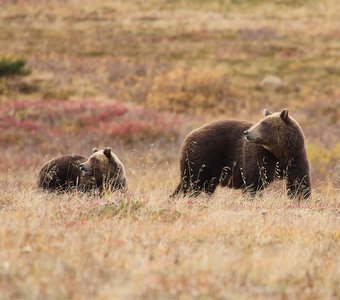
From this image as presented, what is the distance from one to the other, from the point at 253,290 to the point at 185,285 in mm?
514

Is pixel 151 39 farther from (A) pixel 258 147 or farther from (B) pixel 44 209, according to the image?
(B) pixel 44 209

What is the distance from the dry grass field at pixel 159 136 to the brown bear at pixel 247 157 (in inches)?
13.3

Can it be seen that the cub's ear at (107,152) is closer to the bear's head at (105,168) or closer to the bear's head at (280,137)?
the bear's head at (105,168)

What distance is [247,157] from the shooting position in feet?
32.4

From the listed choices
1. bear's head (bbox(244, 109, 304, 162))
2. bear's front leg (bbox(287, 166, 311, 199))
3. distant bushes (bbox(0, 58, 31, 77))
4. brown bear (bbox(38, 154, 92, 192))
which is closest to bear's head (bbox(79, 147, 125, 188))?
brown bear (bbox(38, 154, 92, 192))

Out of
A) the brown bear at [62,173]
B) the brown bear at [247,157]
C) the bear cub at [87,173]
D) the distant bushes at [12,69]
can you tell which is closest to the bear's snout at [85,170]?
the bear cub at [87,173]

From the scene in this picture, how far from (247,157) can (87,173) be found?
2691mm

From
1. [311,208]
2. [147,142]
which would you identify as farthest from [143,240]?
[147,142]

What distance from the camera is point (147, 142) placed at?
24797 millimetres

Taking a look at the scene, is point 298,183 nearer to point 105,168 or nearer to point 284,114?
point 284,114

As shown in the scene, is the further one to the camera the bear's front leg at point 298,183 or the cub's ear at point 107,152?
the cub's ear at point 107,152

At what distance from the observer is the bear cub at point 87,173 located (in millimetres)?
10867

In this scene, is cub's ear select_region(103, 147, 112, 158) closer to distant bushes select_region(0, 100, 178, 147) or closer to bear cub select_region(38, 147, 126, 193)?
bear cub select_region(38, 147, 126, 193)

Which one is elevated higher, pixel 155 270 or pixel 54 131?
pixel 155 270
